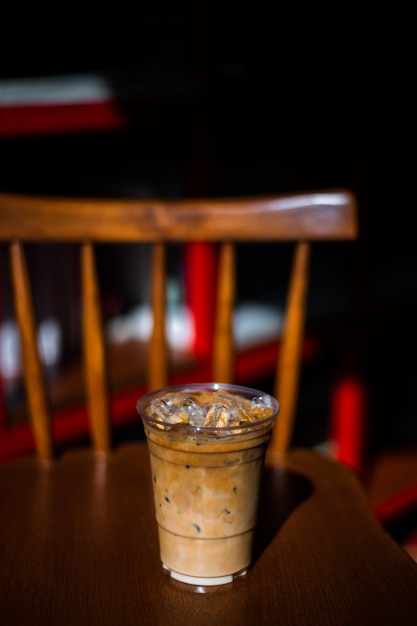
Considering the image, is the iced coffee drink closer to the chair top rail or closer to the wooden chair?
the wooden chair

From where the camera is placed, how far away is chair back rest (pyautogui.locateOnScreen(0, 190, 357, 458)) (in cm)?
100

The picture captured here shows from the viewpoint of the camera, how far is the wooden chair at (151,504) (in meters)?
0.58

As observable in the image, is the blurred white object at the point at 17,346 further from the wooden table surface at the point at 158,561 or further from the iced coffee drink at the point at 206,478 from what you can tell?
the iced coffee drink at the point at 206,478

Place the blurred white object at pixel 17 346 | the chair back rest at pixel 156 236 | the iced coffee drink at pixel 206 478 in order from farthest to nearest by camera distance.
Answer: the blurred white object at pixel 17 346, the chair back rest at pixel 156 236, the iced coffee drink at pixel 206 478

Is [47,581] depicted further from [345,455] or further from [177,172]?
[345,455]

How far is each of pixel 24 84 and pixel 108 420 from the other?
3.21 feet

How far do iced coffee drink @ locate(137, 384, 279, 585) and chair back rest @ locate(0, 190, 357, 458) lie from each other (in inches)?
15.6

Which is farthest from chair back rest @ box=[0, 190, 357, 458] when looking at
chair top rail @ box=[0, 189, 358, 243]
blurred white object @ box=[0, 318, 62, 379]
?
blurred white object @ box=[0, 318, 62, 379]

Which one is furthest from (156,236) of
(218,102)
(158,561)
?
(218,102)

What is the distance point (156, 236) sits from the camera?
104 cm

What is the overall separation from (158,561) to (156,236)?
528 millimetres

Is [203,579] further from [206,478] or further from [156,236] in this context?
[156,236]

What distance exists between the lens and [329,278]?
2568mm

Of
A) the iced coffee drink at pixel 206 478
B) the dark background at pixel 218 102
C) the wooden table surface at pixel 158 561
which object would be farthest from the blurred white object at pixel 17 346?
the iced coffee drink at pixel 206 478
